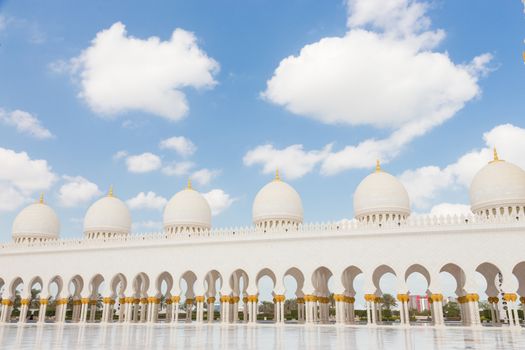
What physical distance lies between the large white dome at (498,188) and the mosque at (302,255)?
0.19 feet

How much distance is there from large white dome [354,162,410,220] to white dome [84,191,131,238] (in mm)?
17438

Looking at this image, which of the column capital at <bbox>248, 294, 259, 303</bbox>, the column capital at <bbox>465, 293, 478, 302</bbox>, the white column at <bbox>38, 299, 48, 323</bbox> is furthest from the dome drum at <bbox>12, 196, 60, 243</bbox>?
the column capital at <bbox>465, 293, 478, 302</bbox>

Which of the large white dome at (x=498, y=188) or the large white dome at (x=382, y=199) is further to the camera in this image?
the large white dome at (x=382, y=199)

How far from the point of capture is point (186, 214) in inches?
1262

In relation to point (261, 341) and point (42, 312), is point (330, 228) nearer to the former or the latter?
point (261, 341)

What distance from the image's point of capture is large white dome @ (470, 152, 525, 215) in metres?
25.0

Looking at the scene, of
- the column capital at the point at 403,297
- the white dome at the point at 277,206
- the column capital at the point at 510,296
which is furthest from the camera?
the white dome at the point at 277,206

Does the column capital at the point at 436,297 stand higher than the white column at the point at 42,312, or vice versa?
the column capital at the point at 436,297

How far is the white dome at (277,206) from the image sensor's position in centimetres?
2973

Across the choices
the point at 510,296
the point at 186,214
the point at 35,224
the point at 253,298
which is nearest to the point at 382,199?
the point at 510,296

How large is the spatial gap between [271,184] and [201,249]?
7.33m

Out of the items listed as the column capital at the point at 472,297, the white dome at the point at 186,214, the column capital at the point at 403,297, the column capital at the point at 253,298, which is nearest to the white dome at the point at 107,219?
the white dome at the point at 186,214

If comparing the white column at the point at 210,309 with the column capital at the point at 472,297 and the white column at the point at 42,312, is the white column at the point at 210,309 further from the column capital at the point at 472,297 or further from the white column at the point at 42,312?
the column capital at the point at 472,297

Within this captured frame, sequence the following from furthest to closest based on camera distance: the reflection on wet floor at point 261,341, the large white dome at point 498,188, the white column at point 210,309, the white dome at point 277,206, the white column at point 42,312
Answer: the white dome at point 277,206 < the white column at point 42,312 < the white column at point 210,309 < the large white dome at point 498,188 < the reflection on wet floor at point 261,341
